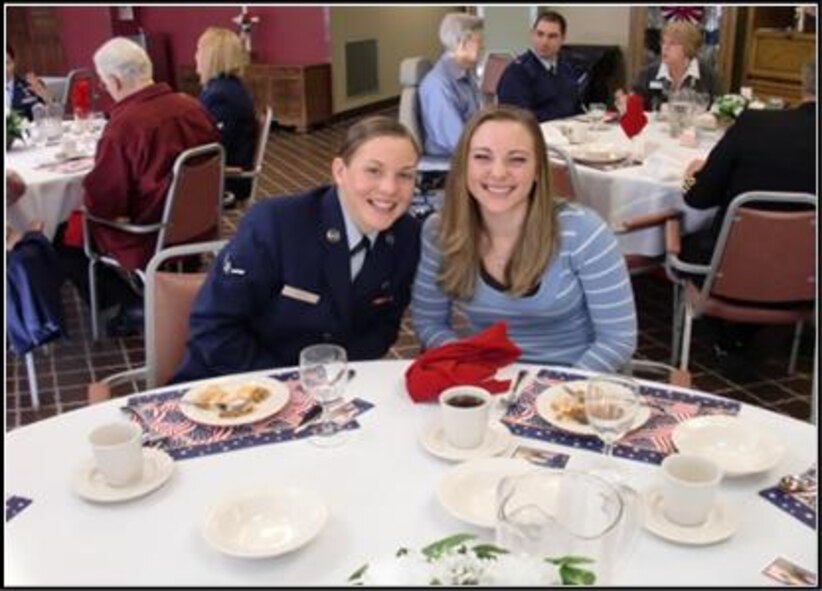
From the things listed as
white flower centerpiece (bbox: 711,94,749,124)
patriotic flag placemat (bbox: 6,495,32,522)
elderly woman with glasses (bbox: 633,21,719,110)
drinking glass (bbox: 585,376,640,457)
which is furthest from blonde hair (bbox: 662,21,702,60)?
patriotic flag placemat (bbox: 6,495,32,522)

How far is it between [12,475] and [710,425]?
114cm

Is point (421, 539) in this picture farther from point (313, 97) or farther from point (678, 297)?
point (313, 97)

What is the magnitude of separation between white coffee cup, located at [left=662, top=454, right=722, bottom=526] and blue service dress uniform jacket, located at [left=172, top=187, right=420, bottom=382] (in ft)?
3.08

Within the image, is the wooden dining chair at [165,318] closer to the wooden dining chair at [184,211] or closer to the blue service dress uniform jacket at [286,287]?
the blue service dress uniform jacket at [286,287]

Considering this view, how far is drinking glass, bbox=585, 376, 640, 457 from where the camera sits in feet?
4.55

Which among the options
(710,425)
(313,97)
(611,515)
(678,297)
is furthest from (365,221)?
(313,97)

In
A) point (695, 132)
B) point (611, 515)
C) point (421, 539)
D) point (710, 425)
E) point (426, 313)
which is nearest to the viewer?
point (611, 515)

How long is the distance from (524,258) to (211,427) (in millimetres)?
820

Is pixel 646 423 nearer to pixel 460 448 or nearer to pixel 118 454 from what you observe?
pixel 460 448

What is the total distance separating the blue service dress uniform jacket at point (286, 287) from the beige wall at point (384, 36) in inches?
308

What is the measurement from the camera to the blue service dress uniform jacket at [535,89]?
5.01m

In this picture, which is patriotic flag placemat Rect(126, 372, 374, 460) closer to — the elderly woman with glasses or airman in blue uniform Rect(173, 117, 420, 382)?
airman in blue uniform Rect(173, 117, 420, 382)

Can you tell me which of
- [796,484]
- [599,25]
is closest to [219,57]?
[796,484]

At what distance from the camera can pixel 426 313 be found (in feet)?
6.92
